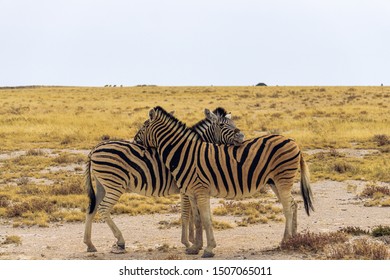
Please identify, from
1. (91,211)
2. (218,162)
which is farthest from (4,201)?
(218,162)

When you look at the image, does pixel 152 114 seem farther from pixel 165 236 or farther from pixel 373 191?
pixel 373 191

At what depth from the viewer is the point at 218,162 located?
974 cm

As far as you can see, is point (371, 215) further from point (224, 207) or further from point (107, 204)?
point (107, 204)

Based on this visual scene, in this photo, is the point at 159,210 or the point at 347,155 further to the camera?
the point at 347,155

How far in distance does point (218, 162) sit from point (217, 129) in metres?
1.11

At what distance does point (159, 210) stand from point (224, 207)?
1.62 meters

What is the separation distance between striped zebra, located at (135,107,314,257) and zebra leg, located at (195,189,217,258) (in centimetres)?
6

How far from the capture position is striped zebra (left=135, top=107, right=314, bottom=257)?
9633 mm

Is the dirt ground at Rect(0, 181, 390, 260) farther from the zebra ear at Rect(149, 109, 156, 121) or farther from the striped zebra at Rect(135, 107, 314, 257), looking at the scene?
the zebra ear at Rect(149, 109, 156, 121)

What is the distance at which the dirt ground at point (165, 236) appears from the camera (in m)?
9.85

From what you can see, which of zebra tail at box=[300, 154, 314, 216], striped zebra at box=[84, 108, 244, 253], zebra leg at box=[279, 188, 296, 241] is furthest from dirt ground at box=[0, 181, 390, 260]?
zebra tail at box=[300, 154, 314, 216]

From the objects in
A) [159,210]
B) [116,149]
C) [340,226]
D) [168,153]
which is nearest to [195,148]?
[168,153]

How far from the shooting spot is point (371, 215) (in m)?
13.5

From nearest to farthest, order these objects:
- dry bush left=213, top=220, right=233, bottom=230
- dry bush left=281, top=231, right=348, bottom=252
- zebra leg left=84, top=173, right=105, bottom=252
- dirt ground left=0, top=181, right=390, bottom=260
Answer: dry bush left=281, top=231, right=348, bottom=252 < dirt ground left=0, top=181, right=390, bottom=260 < zebra leg left=84, top=173, right=105, bottom=252 < dry bush left=213, top=220, right=233, bottom=230
